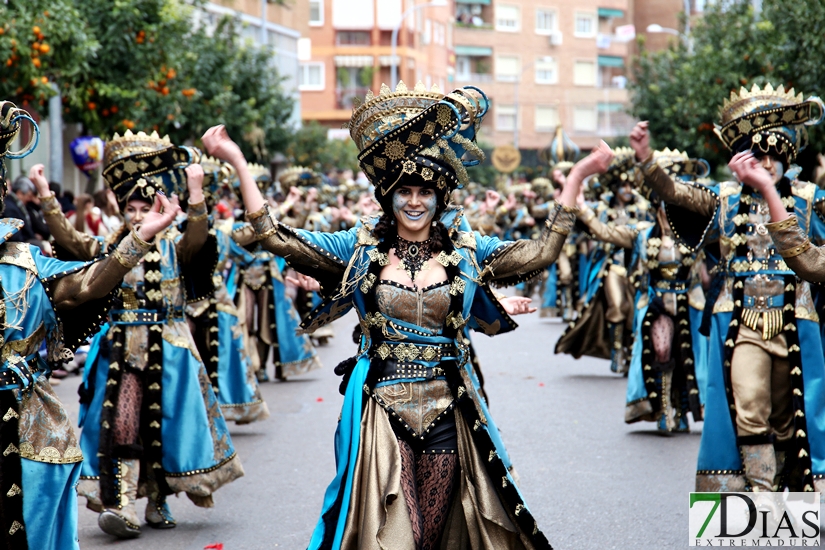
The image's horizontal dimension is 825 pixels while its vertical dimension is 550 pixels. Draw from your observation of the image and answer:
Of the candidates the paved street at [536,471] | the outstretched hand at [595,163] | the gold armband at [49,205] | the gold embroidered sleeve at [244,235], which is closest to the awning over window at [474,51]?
the paved street at [536,471]

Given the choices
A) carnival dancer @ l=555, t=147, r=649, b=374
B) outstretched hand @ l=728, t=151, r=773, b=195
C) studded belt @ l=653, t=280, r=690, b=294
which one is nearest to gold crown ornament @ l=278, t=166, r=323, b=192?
carnival dancer @ l=555, t=147, r=649, b=374

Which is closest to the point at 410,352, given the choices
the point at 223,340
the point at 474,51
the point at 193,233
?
the point at 193,233

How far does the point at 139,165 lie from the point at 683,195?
306 centimetres

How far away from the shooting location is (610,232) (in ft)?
36.6

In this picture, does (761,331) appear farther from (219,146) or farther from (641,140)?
(219,146)

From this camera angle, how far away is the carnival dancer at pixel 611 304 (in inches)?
561

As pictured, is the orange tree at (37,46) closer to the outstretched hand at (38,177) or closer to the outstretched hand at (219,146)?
the outstretched hand at (38,177)

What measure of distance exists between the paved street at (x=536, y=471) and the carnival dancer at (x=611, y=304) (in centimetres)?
35

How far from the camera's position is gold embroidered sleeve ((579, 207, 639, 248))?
425 inches

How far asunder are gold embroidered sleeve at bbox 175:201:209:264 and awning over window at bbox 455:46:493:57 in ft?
249

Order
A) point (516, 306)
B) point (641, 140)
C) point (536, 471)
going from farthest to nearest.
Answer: point (536, 471) < point (641, 140) < point (516, 306)

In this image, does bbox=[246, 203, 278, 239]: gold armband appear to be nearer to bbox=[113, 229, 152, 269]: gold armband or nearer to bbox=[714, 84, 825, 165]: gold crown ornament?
bbox=[113, 229, 152, 269]: gold armband

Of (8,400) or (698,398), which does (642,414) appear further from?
(8,400)

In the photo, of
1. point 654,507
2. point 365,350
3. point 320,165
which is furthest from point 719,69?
point 320,165
